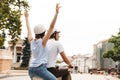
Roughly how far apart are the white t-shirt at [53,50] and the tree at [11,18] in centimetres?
2547

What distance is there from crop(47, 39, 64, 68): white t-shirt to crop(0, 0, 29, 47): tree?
83.6ft

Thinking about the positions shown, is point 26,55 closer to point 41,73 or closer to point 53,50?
point 53,50

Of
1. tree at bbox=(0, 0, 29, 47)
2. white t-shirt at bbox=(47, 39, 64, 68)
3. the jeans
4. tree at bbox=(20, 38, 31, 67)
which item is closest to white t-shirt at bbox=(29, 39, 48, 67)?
the jeans

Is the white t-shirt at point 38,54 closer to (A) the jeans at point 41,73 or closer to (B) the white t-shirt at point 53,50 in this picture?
(A) the jeans at point 41,73

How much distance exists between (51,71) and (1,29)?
2572 centimetres

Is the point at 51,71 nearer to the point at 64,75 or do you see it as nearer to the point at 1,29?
the point at 64,75

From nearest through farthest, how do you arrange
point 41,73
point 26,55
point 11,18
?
point 41,73, point 11,18, point 26,55

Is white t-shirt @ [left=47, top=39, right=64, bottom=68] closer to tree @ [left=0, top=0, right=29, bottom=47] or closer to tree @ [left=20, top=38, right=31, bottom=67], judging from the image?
A: tree @ [left=0, top=0, right=29, bottom=47]

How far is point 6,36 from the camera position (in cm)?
3319

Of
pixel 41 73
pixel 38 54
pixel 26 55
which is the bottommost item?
pixel 41 73

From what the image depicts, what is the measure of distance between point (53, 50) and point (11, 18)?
86.8 feet

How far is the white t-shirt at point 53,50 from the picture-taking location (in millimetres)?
6297

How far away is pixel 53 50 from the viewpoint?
6.37 meters

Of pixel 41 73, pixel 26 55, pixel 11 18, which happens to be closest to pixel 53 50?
pixel 41 73
